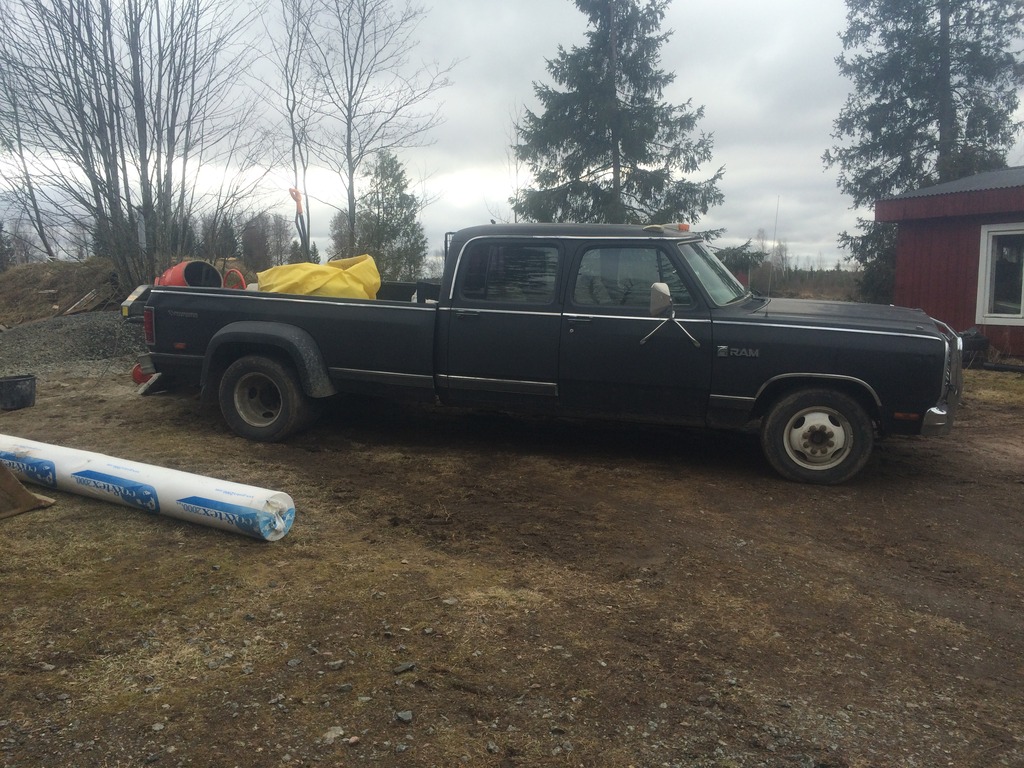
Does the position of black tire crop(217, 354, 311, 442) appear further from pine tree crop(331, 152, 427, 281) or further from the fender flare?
pine tree crop(331, 152, 427, 281)

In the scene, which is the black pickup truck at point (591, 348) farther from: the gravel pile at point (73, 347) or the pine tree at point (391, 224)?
the pine tree at point (391, 224)

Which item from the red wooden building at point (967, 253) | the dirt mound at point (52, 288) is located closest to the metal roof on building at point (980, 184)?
the red wooden building at point (967, 253)

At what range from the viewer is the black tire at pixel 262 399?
22.2 ft

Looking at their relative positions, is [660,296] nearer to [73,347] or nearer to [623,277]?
[623,277]

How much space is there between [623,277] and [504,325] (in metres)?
1.01

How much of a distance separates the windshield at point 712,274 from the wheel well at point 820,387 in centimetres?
76

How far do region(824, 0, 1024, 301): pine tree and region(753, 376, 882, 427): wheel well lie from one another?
736 inches

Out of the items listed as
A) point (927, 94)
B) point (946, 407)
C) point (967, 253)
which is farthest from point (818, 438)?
point (927, 94)

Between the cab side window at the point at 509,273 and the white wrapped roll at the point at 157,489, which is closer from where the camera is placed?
the white wrapped roll at the point at 157,489

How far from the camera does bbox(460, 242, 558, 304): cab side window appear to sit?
628cm

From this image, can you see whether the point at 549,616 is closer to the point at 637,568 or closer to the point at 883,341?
the point at 637,568

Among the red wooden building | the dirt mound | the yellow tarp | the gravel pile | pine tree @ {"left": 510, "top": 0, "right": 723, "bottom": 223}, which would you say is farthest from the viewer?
pine tree @ {"left": 510, "top": 0, "right": 723, "bottom": 223}

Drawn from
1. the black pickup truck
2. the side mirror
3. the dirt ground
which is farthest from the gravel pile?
the side mirror

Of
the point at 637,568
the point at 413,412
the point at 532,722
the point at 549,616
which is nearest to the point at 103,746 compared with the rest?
the point at 532,722
